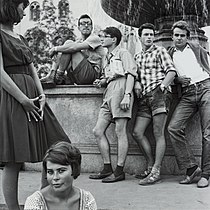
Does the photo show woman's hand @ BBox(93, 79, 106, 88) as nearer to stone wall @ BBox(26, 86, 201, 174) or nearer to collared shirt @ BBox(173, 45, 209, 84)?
stone wall @ BBox(26, 86, 201, 174)

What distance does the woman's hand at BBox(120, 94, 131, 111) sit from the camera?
5527mm

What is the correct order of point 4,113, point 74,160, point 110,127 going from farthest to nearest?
point 110,127 < point 4,113 < point 74,160

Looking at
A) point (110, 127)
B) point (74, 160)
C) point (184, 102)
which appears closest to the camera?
point (74, 160)

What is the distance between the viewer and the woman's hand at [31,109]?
12.5 feet

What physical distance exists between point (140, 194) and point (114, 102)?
119cm

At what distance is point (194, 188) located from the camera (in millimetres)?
5184

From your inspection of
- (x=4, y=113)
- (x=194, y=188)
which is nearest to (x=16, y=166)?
(x=4, y=113)

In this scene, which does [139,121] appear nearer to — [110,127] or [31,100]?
[110,127]

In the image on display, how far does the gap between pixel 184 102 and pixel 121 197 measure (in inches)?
55.7

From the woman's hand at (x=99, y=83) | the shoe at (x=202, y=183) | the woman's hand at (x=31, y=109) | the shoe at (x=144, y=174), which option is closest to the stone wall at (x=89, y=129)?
the woman's hand at (x=99, y=83)

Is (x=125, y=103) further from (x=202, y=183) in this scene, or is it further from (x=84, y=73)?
A: (x=202, y=183)

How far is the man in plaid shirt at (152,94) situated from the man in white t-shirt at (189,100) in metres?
0.15

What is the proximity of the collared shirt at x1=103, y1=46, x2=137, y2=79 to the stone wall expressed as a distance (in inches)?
16.9

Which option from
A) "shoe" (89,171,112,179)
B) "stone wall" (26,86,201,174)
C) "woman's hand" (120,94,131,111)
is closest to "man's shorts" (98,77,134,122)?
"woman's hand" (120,94,131,111)
